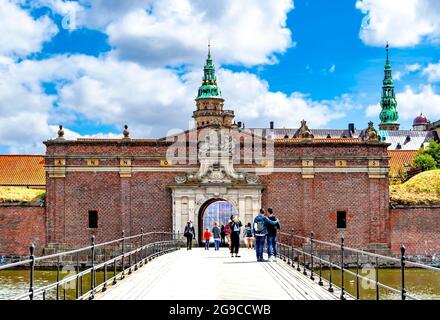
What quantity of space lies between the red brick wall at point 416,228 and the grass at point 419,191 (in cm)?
63

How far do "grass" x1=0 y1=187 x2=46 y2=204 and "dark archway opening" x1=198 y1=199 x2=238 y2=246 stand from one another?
8.71 m

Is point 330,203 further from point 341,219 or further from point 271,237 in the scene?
point 271,237

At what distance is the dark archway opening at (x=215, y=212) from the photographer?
39.8 metres

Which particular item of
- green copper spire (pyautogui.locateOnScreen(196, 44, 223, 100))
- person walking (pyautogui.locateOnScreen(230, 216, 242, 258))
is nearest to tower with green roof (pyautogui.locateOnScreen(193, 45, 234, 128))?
green copper spire (pyautogui.locateOnScreen(196, 44, 223, 100))

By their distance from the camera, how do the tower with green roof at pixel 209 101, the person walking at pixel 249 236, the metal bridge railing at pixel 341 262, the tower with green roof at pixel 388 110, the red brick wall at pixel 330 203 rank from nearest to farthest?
1. the metal bridge railing at pixel 341 262
2. the person walking at pixel 249 236
3. the red brick wall at pixel 330 203
4. the tower with green roof at pixel 209 101
5. the tower with green roof at pixel 388 110

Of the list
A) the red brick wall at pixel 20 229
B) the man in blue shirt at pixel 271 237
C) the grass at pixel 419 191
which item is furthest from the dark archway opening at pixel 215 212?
the man in blue shirt at pixel 271 237

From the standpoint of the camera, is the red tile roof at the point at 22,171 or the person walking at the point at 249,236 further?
the red tile roof at the point at 22,171

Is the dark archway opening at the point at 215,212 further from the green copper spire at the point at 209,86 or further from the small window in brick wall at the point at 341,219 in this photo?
the green copper spire at the point at 209,86

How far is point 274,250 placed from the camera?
2273 centimetres

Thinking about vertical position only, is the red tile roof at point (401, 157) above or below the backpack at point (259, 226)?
above

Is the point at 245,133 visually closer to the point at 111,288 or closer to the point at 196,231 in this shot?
the point at 196,231

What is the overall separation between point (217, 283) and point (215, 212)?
24361 millimetres
